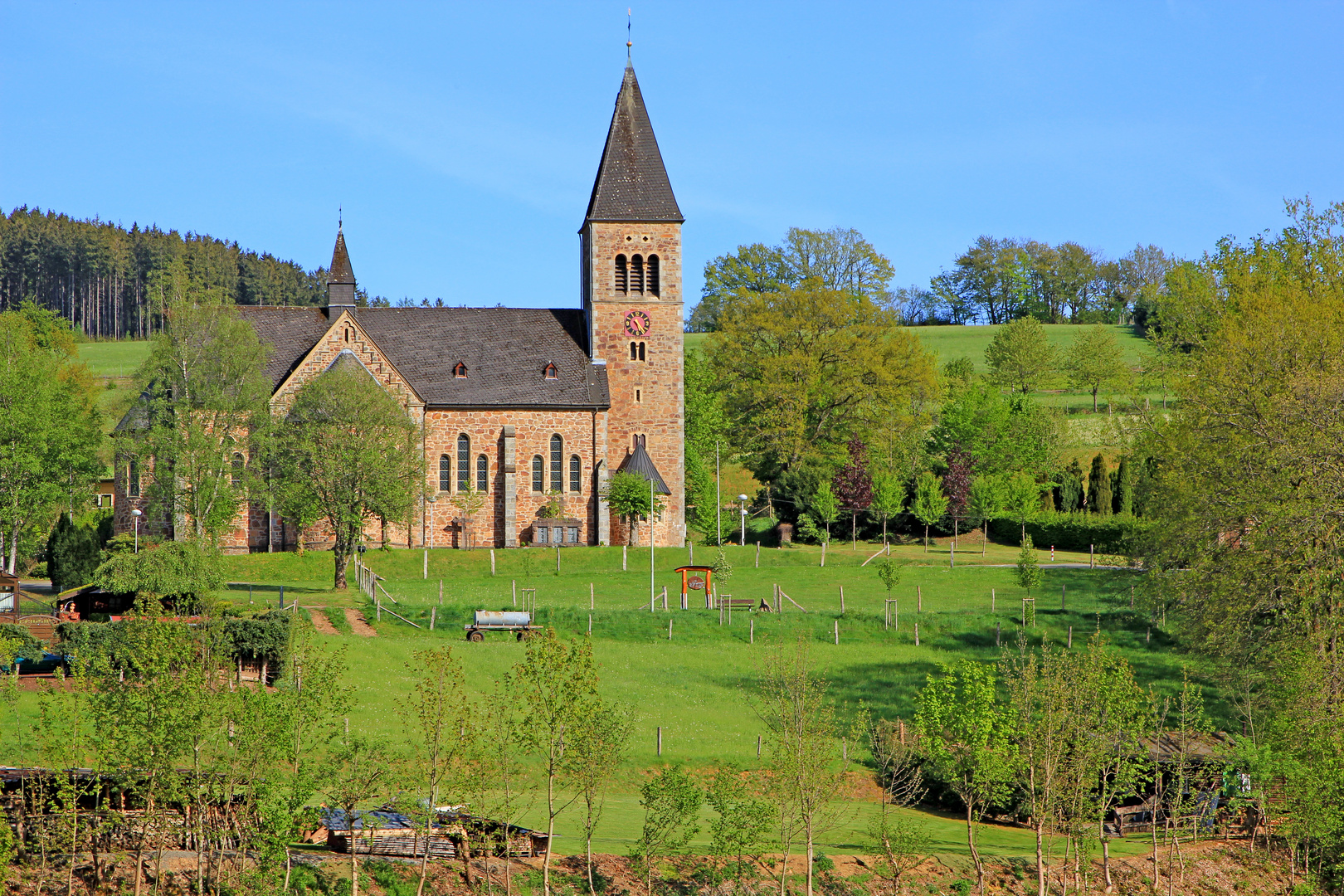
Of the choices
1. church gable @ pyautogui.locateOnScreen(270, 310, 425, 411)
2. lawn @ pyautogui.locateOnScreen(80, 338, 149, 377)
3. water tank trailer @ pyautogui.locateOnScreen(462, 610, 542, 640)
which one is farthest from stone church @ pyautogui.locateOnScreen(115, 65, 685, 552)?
lawn @ pyautogui.locateOnScreen(80, 338, 149, 377)

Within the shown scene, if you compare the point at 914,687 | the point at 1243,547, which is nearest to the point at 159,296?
the point at 914,687

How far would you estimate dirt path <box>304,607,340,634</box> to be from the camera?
36.7 m

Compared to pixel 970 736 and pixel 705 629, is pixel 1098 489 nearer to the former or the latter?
pixel 705 629

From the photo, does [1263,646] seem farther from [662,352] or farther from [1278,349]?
[662,352]

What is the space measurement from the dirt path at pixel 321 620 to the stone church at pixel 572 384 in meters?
16.3

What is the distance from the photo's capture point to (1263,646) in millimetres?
30656

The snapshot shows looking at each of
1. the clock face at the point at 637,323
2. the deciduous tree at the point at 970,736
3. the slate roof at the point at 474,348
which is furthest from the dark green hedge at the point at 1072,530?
the deciduous tree at the point at 970,736

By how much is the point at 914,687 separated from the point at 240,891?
20.5m

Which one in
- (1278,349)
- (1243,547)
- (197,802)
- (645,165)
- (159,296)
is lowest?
(197,802)

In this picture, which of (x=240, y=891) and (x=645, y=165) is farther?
(x=645, y=165)

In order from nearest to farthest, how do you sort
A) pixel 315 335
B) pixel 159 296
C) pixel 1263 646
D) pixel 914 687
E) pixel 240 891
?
pixel 240 891 → pixel 1263 646 → pixel 914 687 → pixel 159 296 → pixel 315 335

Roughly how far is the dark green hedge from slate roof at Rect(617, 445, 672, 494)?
54.6 ft

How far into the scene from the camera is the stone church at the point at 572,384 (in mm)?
56062

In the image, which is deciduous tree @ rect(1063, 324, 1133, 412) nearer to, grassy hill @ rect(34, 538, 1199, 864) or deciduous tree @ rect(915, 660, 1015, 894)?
grassy hill @ rect(34, 538, 1199, 864)
